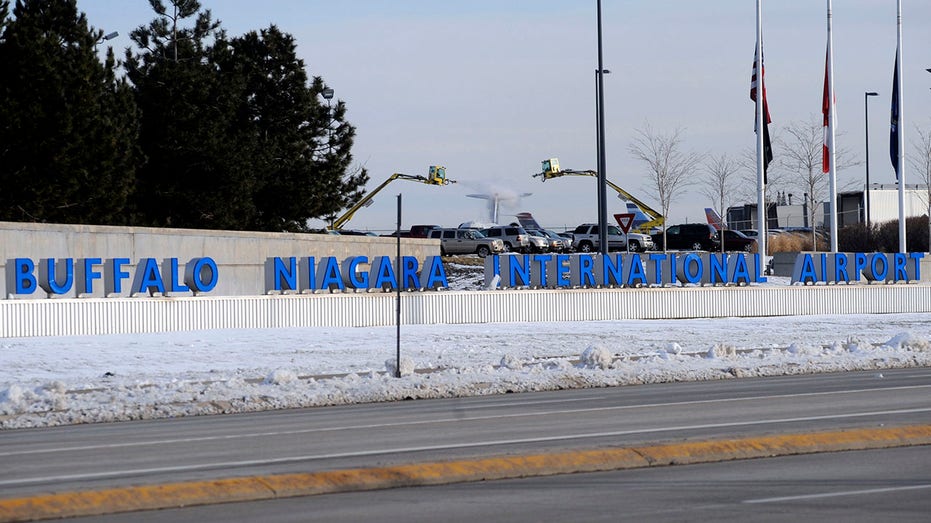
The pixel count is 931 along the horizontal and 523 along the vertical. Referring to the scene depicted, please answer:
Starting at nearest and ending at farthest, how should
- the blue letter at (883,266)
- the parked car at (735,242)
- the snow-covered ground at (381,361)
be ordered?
the snow-covered ground at (381,361) → the blue letter at (883,266) → the parked car at (735,242)

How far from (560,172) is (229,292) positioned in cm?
3644

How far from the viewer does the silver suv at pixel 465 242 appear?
204 feet

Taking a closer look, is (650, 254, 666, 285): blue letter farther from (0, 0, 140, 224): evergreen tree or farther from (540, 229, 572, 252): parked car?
(540, 229, 572, 252): parked car

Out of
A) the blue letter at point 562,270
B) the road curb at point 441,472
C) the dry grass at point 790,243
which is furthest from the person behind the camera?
the dry grass at point 790,243

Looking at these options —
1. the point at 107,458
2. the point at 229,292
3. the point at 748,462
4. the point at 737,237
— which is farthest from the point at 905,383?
the point at 737,237

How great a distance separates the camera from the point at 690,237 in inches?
2640

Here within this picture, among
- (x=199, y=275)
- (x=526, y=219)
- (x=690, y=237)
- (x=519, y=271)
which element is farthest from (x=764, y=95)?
(x=526, y=219)

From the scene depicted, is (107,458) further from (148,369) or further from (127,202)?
(127,202)

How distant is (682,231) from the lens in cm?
6756

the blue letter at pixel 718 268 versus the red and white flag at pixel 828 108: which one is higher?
the red and white flag at pixel 828 108

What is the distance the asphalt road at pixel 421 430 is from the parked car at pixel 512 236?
45311 millimetres

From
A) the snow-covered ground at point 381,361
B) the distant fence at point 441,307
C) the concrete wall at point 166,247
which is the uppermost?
the concrete wall at point 166,247

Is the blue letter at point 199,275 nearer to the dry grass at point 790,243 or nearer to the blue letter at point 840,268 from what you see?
the blue letter at point 840,268

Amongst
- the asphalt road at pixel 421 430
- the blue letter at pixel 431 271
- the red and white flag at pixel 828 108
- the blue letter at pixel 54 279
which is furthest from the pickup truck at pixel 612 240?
the asphalt road at pixel 421 430
